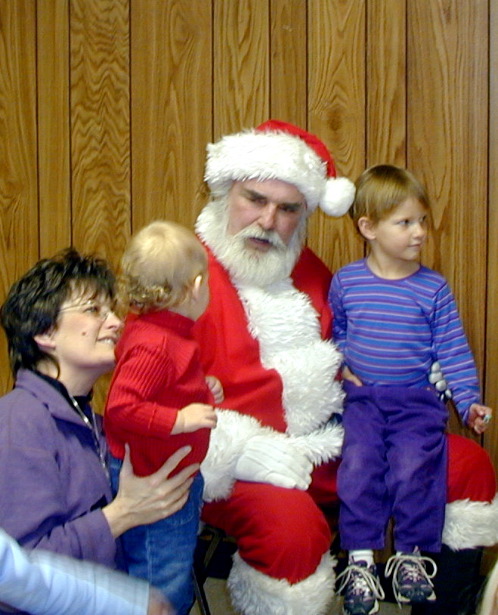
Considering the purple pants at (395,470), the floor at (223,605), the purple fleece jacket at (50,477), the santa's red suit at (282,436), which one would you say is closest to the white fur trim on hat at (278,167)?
the santa's red suit at (282,436)

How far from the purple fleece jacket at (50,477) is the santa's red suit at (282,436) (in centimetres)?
37

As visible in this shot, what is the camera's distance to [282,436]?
2.09m

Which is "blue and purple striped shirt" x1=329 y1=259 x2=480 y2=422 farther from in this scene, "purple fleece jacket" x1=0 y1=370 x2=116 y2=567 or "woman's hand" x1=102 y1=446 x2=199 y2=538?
"purple fleece jacket" x1=0 y1=370 x2=116 y2=567

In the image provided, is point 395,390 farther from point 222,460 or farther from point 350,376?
point 222,460

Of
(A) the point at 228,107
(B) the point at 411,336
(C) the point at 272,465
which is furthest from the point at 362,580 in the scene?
(A) the point at 228,107

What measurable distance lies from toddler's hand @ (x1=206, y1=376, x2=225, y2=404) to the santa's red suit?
0.05 m

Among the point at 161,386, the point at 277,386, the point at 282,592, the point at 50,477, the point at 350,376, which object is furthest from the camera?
the point at 350,376

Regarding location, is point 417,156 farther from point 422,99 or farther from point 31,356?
point 31,356

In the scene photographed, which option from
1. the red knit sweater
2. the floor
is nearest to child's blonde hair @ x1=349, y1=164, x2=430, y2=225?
the red knit sweater

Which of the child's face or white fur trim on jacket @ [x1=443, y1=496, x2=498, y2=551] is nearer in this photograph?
white fur trim on jacket @ [x1=443, y1=496, x2=498, y2=551]

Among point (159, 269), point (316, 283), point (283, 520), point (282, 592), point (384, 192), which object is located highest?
point (384, 192)

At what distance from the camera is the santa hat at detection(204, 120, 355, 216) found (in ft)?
7.23

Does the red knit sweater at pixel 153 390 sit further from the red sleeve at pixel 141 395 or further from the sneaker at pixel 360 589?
the sneaker at pixel 360 589

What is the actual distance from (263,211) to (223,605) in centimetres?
130
